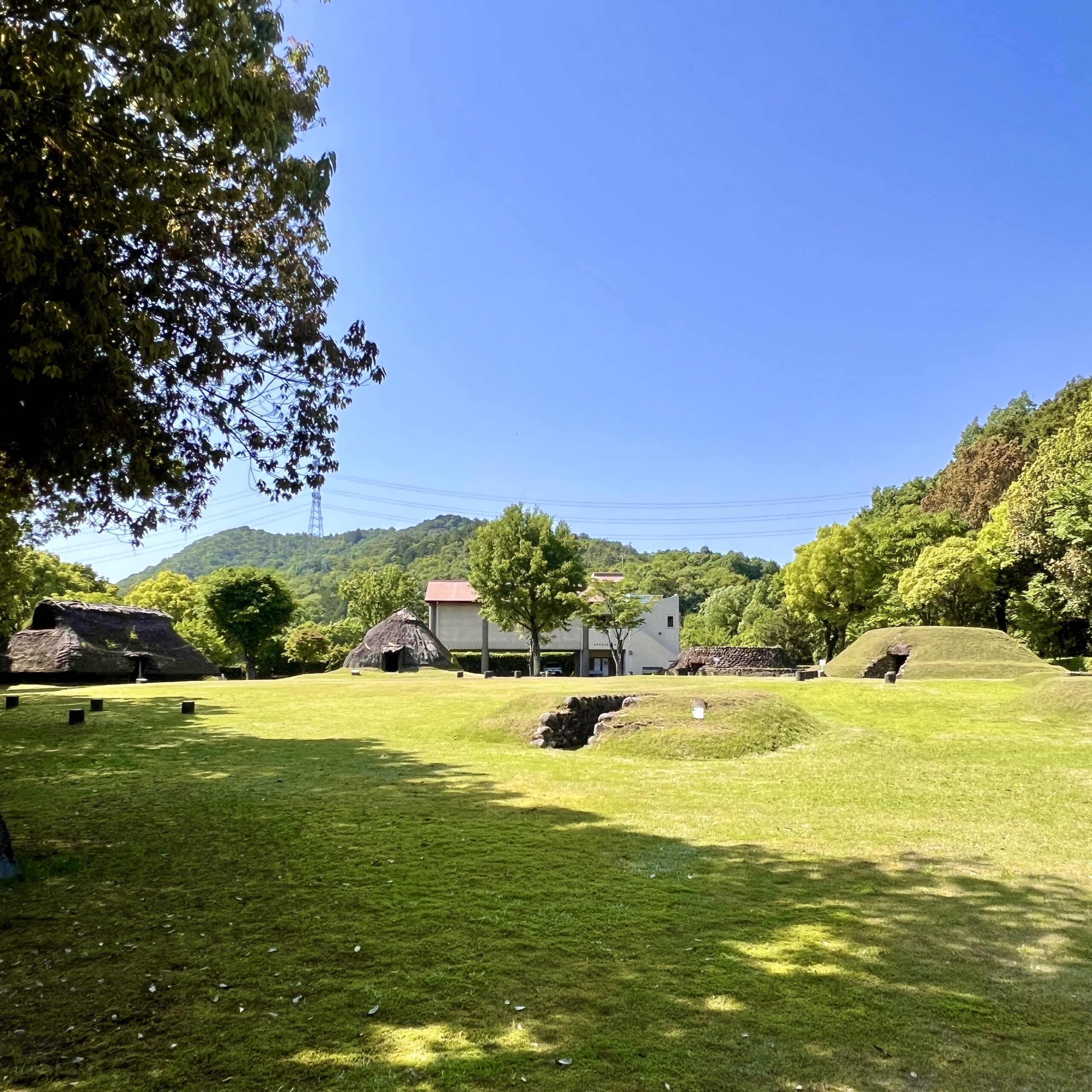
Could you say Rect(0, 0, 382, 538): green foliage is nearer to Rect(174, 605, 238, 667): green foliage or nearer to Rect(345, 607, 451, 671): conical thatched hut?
Rect(345, 607, 451, 671): conical thatched hut

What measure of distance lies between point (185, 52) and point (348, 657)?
140 feet

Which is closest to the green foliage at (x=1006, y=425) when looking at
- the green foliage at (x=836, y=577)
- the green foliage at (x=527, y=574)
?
the green foliage at (x=836, y=577)

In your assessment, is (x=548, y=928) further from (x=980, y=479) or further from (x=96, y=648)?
(x=980, y=479)

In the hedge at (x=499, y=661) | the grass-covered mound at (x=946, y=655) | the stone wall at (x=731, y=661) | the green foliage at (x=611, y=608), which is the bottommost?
the hedge at (x=499, y=661)

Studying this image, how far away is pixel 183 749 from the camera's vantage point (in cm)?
1393

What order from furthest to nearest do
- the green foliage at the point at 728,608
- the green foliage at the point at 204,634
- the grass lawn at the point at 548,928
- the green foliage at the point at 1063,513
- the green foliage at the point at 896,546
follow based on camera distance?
the green foliage at the point at 728,608
the green foliage at the point at 204,634
the green foliage at the point at 896,546
the green foliage at the point at 1063,513
the grass lawn at the point at 548,928

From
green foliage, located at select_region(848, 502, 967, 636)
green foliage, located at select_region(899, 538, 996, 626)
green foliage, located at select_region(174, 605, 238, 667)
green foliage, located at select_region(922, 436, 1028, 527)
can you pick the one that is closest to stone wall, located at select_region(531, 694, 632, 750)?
green foliage, located at select_region(899, 538, 996, 626)

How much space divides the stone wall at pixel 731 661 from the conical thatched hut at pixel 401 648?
15163mm

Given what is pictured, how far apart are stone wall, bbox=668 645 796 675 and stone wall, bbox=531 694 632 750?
26823 mm

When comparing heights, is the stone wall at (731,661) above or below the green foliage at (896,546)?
below

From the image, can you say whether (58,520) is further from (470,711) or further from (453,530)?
(453,530)

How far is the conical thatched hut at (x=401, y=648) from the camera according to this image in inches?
1700

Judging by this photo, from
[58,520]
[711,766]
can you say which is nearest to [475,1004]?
[711,766]

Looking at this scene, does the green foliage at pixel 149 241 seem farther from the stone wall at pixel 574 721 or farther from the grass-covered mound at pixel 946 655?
the grass-covered mound at pixel 946 655
